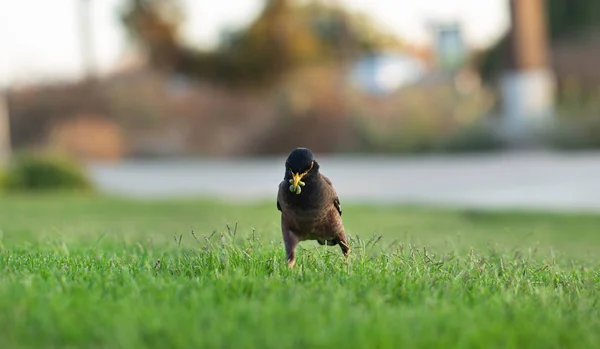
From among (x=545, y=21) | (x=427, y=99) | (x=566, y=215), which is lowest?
(x=566, y=215)

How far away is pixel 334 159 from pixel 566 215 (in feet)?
33.8

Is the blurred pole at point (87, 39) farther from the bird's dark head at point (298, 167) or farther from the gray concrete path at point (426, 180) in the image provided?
the bird's dark head at point (298, 167)

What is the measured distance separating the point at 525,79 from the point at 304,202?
1838cm

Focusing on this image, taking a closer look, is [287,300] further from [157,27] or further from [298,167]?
[157,27]

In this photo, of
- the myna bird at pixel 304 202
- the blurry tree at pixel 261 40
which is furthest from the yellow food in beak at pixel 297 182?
the blurry tree at pixel 261 40

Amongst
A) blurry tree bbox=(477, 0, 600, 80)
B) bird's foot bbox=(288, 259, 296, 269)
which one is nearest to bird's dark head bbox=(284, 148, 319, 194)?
bird's foot bbox=(288, 259, 296, 269)

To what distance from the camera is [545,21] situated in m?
33.0

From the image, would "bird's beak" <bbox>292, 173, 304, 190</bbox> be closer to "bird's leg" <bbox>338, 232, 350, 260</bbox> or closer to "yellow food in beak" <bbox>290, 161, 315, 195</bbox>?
"yellow food in beak" <bbox>290, 161, 315, 195</bbox>

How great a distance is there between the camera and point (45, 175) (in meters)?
20.3

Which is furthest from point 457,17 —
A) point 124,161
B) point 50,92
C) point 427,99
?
point 50,92

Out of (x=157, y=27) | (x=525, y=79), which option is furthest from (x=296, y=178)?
(x=157, y=27)

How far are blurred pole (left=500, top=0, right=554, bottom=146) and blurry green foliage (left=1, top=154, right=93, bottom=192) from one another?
10803 millimetres

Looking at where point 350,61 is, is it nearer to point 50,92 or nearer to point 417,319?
point 50,92

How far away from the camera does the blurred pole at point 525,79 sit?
21328 mm
